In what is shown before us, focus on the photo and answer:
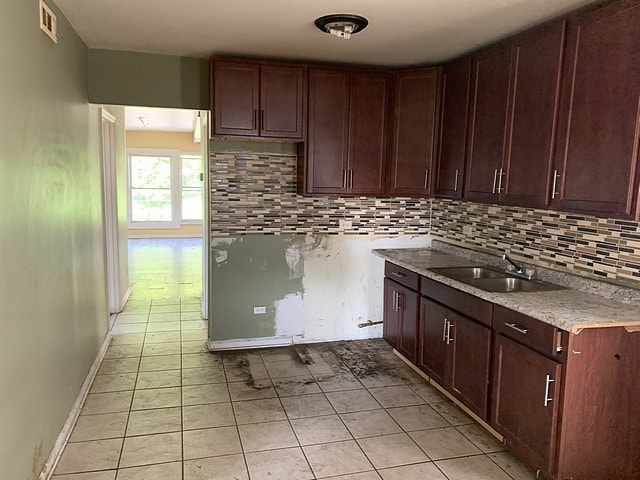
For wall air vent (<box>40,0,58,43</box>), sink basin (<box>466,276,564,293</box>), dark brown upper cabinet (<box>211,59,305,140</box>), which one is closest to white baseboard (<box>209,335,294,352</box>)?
dark brown upper cabinet (<box>211,59,305,140</box>)

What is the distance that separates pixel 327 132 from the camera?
12.4ft

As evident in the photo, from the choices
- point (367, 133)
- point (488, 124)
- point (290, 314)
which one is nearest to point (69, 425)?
point (290, 314)

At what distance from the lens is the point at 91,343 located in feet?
11.6

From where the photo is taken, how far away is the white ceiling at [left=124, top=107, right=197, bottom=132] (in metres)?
7.23

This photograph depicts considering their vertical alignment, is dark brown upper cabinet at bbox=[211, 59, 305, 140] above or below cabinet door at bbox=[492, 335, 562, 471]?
above

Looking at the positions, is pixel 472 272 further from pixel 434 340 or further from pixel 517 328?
pixel 517 328

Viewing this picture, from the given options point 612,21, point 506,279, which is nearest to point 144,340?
point 506,279

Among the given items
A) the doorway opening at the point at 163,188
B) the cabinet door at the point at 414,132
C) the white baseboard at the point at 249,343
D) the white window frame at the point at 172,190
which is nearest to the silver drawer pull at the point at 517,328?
the cabinet door at the point at 414,132

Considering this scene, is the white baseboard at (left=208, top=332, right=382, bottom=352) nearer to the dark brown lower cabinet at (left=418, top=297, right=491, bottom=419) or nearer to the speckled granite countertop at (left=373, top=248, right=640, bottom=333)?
the dark brown lower cabinet at (left=418, top=297, right=491, bottom=419)

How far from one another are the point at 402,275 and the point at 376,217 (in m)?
0.83

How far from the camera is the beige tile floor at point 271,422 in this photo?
2.47 m

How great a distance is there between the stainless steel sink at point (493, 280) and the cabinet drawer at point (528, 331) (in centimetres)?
25

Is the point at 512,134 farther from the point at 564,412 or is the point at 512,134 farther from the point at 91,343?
the point at 91,343

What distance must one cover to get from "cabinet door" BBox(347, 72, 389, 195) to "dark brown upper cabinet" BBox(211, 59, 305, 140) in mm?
420
